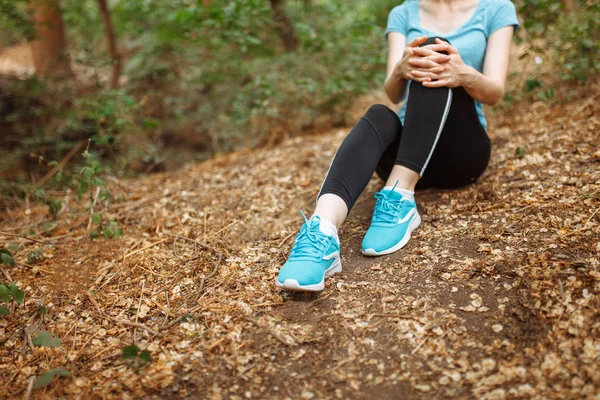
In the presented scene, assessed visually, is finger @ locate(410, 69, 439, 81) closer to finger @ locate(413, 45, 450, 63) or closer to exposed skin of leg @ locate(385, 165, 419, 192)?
finger @ locate(413, 45, 450, 63)

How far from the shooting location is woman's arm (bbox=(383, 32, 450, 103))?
1.71 meters

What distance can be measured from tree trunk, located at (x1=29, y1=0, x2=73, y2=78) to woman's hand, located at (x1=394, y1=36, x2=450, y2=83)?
3.28 metres

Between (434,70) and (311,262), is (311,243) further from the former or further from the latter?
(434,70)

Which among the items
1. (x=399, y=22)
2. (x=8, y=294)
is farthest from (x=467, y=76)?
→ (x=8, y=294)

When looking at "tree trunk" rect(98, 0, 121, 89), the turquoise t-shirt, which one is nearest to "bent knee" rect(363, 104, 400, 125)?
the turquoise t-shirt

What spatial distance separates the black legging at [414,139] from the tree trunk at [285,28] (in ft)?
8.16

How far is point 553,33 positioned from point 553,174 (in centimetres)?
145

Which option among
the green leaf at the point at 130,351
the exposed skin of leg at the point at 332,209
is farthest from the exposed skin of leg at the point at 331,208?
the green leaf at the point at 130,351

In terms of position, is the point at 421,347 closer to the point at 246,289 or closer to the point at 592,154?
the point at 246,289

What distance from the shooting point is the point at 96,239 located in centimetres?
206

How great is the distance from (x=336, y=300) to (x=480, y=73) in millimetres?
1112

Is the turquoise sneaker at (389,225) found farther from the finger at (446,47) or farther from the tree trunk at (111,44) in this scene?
the tree trunk at (111,44)

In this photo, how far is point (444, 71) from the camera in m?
1.71

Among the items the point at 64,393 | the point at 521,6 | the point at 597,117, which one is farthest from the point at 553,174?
the point at 64,393
